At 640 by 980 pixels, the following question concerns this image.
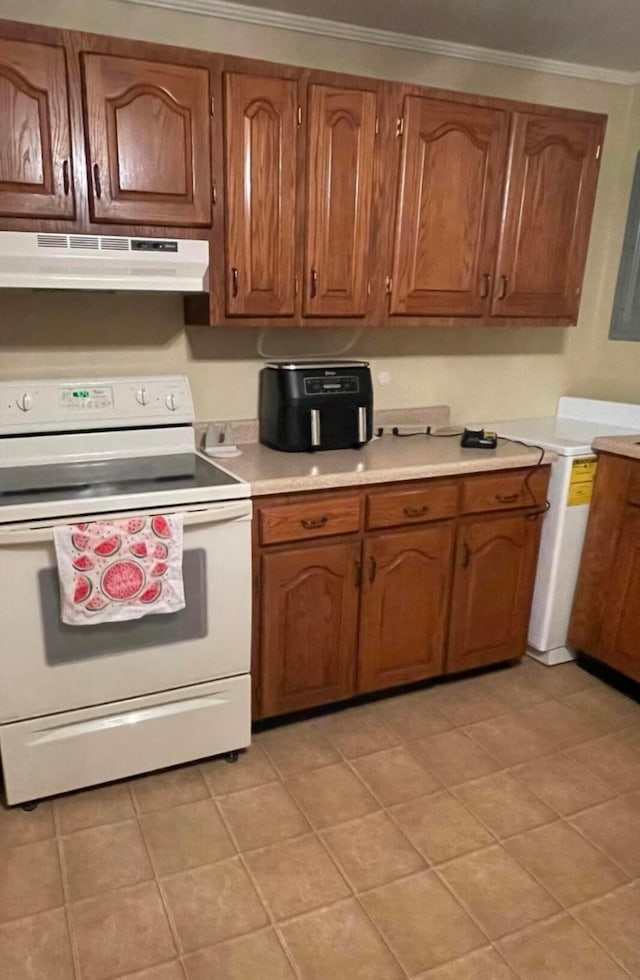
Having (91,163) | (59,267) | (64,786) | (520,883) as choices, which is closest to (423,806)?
(520,883)

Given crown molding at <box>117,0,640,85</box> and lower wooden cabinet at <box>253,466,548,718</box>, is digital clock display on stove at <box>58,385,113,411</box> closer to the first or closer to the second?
lower wooden cabinet at <box>253,466,548,718</box>

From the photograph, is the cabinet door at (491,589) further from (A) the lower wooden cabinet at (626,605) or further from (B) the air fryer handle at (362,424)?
(B) the air fryer handle at (362,424)

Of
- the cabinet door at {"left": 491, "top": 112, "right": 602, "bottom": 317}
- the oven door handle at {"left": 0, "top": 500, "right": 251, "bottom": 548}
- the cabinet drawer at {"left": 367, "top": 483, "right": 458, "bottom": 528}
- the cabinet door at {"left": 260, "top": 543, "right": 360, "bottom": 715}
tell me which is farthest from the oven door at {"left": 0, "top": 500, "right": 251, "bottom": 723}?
the cabinet door at {"left": 491, "top": 112, "right": 602, "bottom": 317}

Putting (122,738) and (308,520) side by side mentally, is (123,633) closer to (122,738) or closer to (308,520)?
(122,738)

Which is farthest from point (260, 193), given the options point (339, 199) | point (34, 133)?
point (34, 133)

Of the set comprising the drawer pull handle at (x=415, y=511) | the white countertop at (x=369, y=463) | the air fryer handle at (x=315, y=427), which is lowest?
the drawer pull handle at (x=415, y=511)

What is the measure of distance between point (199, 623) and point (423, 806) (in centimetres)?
87

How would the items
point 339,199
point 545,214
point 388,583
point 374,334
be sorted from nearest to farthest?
1. point 339,199
2. point 388,583
3. point 545,214
4. point 374,334

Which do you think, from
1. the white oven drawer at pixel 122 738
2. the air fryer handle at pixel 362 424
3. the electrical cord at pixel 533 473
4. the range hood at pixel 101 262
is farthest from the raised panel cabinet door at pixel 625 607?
the range hood at pixel 101 262

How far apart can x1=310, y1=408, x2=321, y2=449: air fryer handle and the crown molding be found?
1333mm

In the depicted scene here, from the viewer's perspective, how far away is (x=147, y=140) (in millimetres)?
1999

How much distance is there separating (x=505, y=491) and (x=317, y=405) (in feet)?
2.51

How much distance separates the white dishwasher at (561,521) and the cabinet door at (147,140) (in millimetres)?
1572

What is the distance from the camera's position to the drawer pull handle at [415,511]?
236cm
